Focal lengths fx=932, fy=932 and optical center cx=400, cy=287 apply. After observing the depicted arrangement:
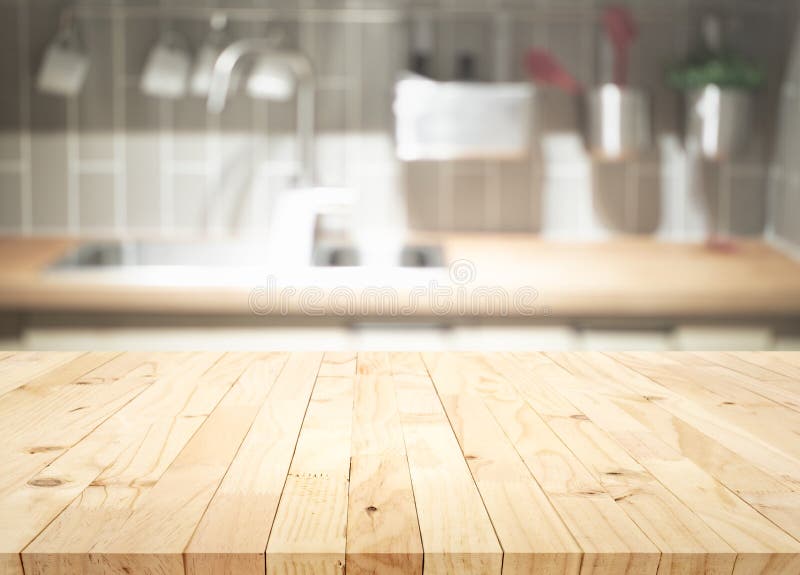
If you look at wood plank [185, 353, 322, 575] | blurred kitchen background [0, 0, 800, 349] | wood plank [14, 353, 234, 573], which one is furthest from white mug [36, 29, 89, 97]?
wood plank [185, 353, 322, 575]

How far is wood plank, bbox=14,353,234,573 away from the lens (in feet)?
1.86

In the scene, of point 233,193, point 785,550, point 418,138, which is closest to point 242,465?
point 785,550

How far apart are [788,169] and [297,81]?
1.20 meters

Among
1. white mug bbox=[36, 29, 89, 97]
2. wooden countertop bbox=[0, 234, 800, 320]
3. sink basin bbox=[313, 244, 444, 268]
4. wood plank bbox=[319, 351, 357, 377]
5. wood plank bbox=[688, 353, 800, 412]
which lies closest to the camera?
wood plank bbox=[688, 353, 800, 412]

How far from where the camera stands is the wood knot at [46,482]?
0.65 metres

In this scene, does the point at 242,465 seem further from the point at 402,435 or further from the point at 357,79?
the point at 357,79

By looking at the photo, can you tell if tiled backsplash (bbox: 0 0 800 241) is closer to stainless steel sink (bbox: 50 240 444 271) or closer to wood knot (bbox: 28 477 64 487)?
stainless steel sink (bbox: 50 240 444 271)

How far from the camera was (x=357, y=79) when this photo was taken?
7.48 ft

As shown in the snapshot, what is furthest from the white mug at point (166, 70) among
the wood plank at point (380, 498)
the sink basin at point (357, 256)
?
the wood plank at point (380, 498)

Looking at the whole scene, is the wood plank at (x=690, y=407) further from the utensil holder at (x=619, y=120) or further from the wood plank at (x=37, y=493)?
the utensil holder at (x=619, y=120)

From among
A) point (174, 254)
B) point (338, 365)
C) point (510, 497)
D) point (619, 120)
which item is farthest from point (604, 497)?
point (174, 254)

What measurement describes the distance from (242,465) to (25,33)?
189cm

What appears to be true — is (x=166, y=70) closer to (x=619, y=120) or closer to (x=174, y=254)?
(x=174, y=254)

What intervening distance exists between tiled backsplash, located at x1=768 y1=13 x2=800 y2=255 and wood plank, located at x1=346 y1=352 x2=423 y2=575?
1588mm
